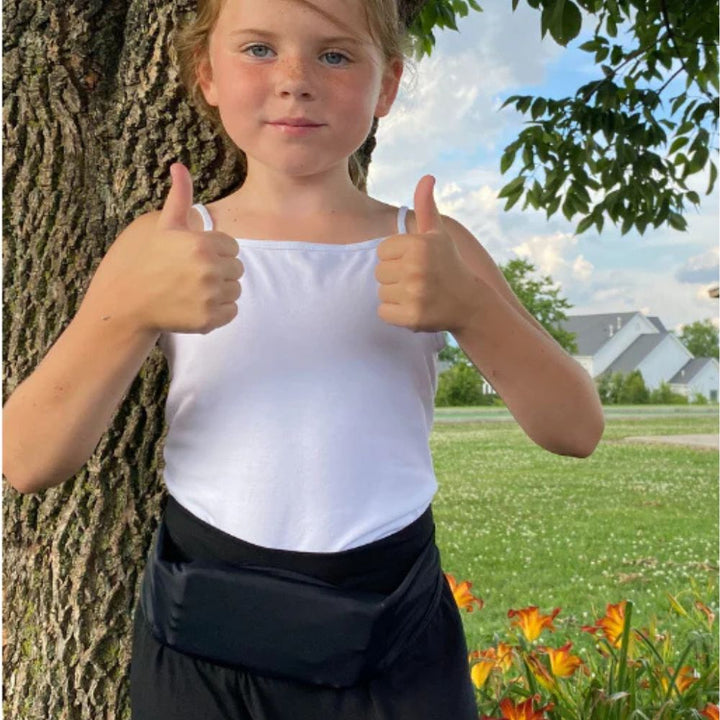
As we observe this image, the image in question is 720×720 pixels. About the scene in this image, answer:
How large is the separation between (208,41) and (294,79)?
0.85 ft

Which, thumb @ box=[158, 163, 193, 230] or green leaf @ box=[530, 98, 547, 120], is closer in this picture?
thumb @ box=[158, 163, 193, 230]

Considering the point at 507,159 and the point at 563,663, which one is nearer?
the point at 563,663

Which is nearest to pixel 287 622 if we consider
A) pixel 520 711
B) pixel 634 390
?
pixel 520 711

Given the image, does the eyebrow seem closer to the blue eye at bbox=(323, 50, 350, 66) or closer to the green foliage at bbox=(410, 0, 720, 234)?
the blue eye at bbox=(323, 50, 350, 66)

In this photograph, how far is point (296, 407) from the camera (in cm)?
130

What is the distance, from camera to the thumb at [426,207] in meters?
1.26

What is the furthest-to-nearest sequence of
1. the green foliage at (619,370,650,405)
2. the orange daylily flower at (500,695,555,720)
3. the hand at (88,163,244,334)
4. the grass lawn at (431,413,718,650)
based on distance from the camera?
the green foliage at (619,370,650,405) < the grass lawn at (431,413,718,650) < the orange daylily flower at (500,695,555,720) < the hand at (88,163,244,334)

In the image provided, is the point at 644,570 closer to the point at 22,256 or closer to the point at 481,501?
the point at 481,501

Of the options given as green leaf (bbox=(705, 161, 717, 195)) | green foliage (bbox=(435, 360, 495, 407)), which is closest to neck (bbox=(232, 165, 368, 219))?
green leaf (bbox=(705, 161, 717, 195))

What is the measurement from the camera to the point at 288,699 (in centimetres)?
132

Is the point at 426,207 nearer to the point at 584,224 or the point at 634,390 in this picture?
the point at 584,224

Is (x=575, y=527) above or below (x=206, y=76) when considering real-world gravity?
below

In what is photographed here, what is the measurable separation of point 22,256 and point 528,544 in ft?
16.3

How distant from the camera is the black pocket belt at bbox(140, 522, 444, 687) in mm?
1293
